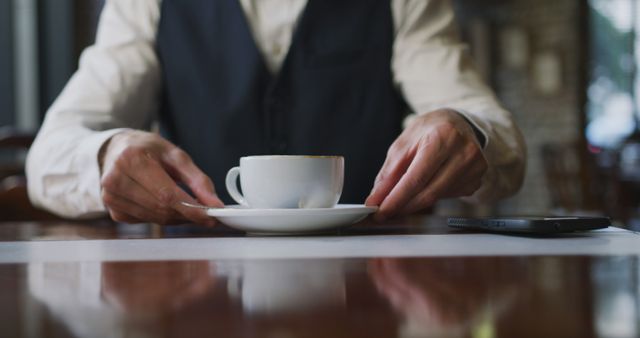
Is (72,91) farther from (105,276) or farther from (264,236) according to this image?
(105,276)

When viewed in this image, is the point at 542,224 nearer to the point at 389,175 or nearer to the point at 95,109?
the point at 389,175

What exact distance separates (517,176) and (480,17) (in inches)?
217

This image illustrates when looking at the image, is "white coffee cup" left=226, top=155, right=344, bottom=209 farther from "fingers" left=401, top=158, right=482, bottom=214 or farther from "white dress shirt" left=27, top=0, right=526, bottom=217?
"white dress shirt" left=27, top=0, right=526, bottom=217

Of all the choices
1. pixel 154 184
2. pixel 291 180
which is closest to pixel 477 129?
pixel 291 180

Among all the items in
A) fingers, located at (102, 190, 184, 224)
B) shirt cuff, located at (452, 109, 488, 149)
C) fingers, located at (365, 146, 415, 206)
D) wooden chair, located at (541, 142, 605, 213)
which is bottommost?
wooden chair, located at (541, 142, 605, 213)

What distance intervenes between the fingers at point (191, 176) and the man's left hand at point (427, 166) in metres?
0.18

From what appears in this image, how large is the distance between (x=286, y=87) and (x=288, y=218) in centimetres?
81

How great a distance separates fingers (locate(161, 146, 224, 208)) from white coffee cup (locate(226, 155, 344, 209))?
44mm

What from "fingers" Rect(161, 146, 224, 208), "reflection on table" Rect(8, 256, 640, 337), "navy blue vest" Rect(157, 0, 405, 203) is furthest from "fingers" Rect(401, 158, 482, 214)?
"navy blue vest" Rect(157, 0, 405, 203)

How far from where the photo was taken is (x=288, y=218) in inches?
25.2

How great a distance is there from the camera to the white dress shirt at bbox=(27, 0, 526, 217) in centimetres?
107

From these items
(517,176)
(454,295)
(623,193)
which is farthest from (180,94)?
(623,193)

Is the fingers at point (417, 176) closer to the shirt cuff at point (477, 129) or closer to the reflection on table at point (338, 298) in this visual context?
the shirt cuff at point (477, 129)

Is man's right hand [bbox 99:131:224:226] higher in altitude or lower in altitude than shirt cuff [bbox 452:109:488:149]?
lower
